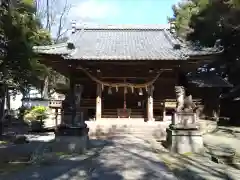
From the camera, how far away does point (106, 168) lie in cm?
860

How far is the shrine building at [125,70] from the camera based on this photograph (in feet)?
58.6

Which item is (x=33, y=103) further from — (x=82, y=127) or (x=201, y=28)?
(x=82, y=127)

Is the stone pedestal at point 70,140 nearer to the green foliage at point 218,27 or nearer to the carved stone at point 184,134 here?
the carved stone at point 184,134

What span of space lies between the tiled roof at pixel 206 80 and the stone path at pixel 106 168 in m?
13.0

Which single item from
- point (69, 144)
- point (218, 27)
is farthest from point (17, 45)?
point (218, 27)

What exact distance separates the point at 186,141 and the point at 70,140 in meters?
4.32

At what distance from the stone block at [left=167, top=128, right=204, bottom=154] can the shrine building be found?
224 inches

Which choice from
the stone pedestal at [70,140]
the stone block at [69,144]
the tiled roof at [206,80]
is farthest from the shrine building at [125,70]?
the stone block at [69,144]

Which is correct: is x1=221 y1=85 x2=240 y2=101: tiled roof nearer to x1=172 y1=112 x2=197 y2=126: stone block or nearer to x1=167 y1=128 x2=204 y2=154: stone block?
x1=172 y1=112 x2=197 y2=126: stone block

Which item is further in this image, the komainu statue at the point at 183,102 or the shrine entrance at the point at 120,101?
the shrine entrance at the point at 120,101

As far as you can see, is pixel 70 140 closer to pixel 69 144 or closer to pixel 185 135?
pixel 69 144

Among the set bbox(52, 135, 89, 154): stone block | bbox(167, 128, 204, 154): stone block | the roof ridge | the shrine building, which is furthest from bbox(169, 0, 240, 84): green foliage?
bbox(52, 135, 89, 154): stone block

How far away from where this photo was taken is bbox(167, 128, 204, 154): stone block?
12.2 m

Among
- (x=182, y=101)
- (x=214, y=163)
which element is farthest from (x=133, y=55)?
(x=214, y=163)
